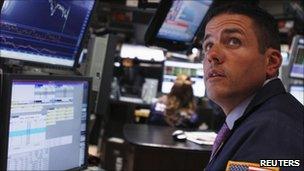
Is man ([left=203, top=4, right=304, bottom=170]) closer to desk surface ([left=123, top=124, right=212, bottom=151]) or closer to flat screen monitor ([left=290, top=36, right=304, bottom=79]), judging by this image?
Answer: desk surface ([left=123, top=124, right=212, bottom=151])

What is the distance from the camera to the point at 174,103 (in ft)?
16.6

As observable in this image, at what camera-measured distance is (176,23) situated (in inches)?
117

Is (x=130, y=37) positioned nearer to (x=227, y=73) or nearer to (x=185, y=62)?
(x=185, y=62)

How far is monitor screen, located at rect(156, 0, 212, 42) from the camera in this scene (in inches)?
114

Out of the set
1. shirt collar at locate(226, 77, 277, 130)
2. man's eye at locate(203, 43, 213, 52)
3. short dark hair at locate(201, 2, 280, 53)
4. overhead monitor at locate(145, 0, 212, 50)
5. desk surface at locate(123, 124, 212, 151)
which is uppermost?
overhead monitor at locate(145, 0, 212, 50)

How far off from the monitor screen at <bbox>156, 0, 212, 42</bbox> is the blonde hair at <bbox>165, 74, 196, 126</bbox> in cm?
182

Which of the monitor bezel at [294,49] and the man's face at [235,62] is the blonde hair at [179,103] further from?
the man's face at [235,62]

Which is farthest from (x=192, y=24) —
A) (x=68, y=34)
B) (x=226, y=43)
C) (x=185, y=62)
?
(x=185, y=62)

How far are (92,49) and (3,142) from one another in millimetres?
994

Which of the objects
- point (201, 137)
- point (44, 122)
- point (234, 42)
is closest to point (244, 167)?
point (234, 42)

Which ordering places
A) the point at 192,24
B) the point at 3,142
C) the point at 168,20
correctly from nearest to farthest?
the point at 3,142 < the point at 168,20 < the point at 192,24

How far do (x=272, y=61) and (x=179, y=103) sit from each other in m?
3.66

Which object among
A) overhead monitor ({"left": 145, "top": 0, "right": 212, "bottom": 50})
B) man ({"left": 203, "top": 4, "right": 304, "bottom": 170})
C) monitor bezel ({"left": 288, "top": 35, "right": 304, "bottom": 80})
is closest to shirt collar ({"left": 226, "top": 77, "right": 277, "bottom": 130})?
man ({"left": 203, "top": 4, "right": 304, "bottom": 170})

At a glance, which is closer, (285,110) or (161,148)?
(285,110)
